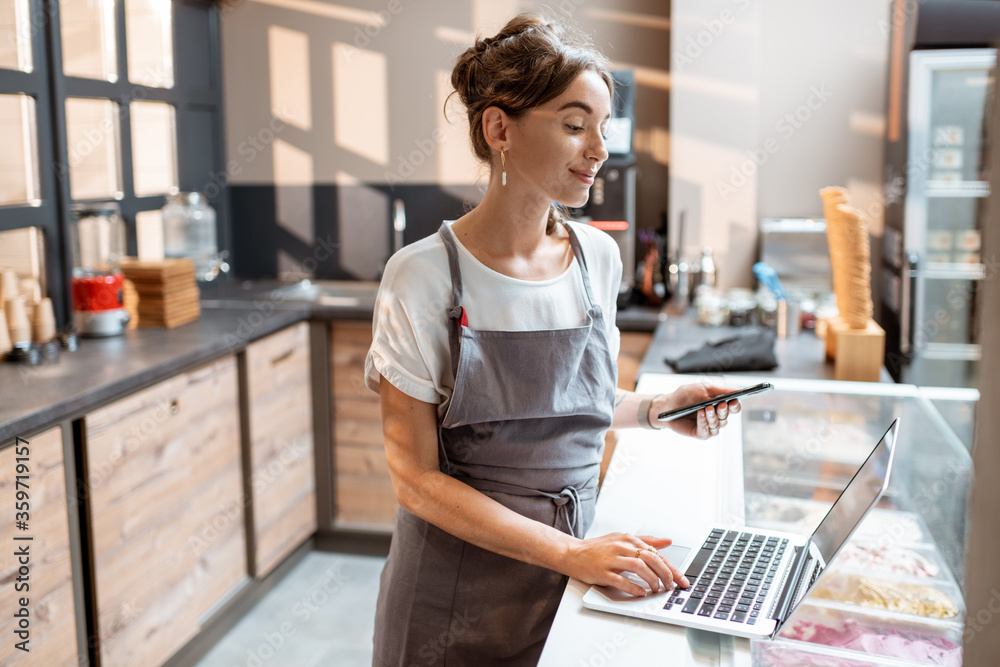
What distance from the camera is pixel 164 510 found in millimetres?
2631

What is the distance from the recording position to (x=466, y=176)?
4.16 m

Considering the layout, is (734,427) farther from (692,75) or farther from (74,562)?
(692,75)

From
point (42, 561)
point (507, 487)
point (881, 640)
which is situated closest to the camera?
point (881, 640)

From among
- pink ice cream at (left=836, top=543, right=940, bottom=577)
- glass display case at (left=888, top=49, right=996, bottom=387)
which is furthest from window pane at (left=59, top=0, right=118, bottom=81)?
glass display case at (left=888, top=49, right=996, bottom=387)

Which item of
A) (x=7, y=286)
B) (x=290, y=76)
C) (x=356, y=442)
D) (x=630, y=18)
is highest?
(x=630, y=18)

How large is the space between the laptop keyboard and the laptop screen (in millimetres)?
81

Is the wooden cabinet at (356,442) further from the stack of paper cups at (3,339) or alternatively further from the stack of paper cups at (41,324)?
the stack of paper cups at (3,339)

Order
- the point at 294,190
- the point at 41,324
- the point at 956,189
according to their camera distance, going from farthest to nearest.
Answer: the point at 294,190 → the point at 956,189 → the point at 41,324

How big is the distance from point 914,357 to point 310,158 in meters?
2.81

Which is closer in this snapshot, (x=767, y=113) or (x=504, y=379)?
(x=504, y=379)

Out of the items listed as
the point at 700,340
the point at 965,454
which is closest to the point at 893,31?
the point at 700,340

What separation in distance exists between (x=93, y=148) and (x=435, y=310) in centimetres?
255

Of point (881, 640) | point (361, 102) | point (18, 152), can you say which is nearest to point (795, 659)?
point (881, 640)

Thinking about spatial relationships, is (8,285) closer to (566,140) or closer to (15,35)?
(15,35)
